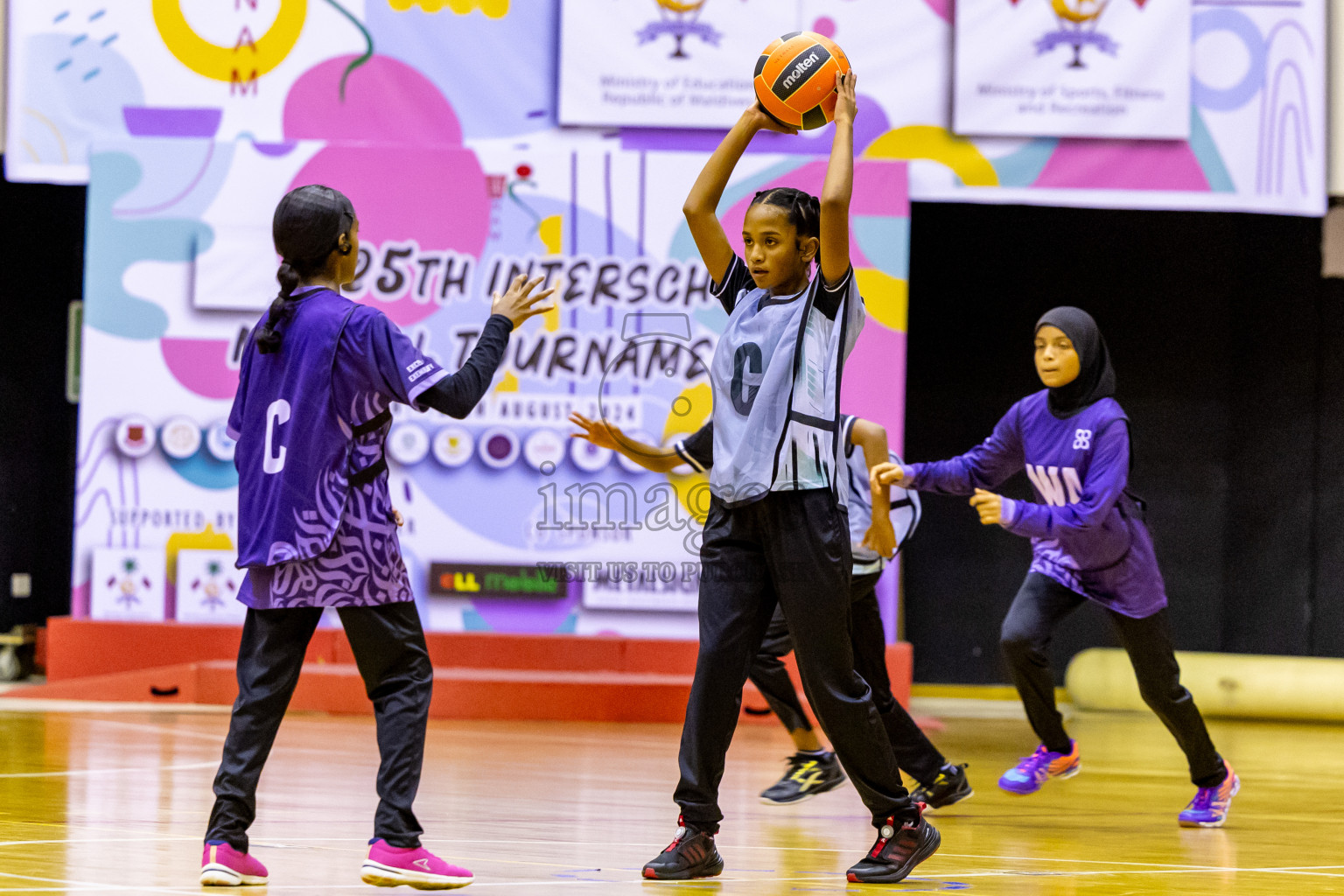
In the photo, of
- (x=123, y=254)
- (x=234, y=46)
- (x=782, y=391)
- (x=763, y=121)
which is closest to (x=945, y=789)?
(x=782, y=391)

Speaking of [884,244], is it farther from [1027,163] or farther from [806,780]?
[806,780]

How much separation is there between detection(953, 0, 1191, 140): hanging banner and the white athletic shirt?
465 cm

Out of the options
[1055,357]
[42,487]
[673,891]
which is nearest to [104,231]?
[42,487]

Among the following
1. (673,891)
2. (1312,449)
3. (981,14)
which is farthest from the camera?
(1312,449)

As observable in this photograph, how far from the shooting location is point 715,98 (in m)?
7.37

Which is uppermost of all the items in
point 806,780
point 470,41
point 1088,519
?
point 470,41

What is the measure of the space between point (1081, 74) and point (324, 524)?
229 inches

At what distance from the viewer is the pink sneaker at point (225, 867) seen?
2.68 metres

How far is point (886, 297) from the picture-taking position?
7352 mm

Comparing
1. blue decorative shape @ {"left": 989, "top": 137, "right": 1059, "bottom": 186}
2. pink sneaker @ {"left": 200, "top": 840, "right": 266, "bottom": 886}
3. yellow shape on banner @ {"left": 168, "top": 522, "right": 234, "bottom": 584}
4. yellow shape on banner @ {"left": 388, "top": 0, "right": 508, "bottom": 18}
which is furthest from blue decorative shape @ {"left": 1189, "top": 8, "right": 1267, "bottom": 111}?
pink sneaker @ {"left": 200, "top": 840, "right": 266, "bottom": 886}

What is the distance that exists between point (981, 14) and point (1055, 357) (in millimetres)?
3765

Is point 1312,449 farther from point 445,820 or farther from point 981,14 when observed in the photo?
point 445,820

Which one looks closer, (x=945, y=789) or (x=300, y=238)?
(x=300, y=238)

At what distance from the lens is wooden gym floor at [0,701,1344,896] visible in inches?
Answer: 119
